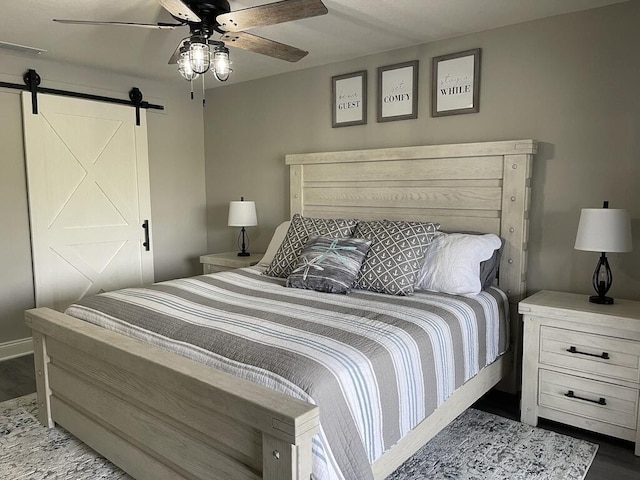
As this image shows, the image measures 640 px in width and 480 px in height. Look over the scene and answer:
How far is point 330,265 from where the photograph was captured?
9.11ft

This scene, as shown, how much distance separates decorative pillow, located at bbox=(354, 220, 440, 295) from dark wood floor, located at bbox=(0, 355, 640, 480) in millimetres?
956

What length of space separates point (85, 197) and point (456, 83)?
3.12m

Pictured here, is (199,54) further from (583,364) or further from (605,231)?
(583,364)

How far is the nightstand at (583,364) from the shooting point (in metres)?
2.33

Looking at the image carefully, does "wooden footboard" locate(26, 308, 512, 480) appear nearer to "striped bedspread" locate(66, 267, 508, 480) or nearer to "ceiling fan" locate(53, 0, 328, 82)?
"striped bedspread" locate(66, 267, 508, 480)

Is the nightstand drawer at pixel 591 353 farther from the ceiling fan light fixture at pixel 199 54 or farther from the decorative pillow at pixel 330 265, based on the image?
the ceiling fan light fixture at pixel 199 54

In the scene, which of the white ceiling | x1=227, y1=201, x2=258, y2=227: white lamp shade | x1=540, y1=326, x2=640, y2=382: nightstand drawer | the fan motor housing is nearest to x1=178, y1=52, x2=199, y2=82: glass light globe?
the fan motor housing

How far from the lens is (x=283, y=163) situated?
4.27 m

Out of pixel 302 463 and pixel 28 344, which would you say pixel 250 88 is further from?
pixel 302 463

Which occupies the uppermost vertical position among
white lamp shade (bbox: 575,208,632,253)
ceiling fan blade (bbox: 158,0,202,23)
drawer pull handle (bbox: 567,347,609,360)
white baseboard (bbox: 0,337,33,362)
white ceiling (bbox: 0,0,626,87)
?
white ceiling (bbox: 0,0,626,87)

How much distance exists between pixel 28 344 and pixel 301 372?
10.6ft

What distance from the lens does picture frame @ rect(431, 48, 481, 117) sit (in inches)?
123

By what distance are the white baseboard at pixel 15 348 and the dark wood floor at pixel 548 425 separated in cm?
7

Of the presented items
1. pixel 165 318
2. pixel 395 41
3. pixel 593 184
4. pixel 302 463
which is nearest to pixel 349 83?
pixel 395 41
